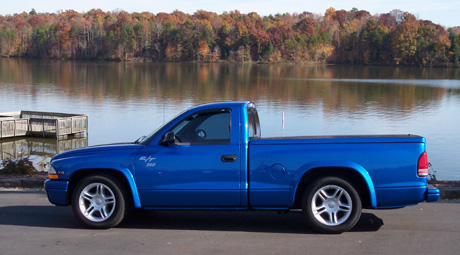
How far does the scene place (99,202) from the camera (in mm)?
7109

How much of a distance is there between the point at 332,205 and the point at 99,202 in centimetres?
291

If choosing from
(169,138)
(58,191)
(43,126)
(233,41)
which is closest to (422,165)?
(169,138)

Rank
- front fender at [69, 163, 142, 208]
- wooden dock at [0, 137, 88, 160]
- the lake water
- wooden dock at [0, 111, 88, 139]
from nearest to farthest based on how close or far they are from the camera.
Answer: front fender at [69, 163, 142, 208], wooden dock at [0, 137, 88, 160], wooden dock at [0, 111, 88, 139], the lake water

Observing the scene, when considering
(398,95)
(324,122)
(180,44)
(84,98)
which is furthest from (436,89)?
(180,44)

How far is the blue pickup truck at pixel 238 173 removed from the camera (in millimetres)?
6645

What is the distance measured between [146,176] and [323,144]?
2205 mm

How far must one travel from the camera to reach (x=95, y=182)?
7.07 m

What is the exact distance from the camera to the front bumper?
281 inches

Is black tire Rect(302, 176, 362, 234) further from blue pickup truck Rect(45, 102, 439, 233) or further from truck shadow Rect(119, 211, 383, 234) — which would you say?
truck shadow Rect(119, 211, 383, 234)

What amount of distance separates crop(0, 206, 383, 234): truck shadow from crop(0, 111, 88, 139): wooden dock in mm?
25289

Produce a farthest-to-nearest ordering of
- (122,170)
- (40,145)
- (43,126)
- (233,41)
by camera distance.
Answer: (233,41) → (43,126) → (40,145) → (122,170)

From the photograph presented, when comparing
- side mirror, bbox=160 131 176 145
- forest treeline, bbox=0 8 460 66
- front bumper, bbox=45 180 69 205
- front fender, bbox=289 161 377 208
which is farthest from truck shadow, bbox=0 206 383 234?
forest treeline, bbox=0 8 460 66

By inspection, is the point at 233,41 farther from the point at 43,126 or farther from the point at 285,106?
the point at 43,126

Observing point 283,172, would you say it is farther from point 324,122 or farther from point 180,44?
point 180,44
